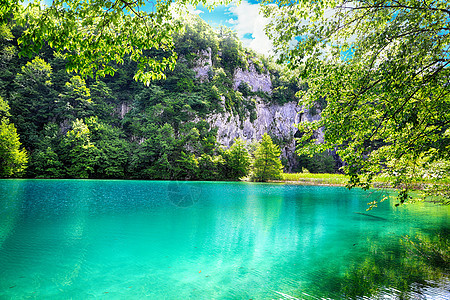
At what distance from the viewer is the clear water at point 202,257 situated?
4.79 m

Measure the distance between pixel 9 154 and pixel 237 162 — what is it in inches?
1236

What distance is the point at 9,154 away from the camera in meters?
28.5

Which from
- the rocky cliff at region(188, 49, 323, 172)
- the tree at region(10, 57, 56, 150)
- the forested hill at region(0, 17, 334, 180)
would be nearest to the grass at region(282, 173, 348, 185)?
the forested hill at region(0, 17, 334, 180)

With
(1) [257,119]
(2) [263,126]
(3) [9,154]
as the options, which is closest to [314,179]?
(1) [257,119]

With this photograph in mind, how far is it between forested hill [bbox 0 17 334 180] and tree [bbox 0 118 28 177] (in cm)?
290

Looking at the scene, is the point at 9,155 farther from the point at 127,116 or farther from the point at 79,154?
the point at 127,116

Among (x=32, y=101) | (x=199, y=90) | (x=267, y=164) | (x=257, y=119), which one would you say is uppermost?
(x=199, y=90)

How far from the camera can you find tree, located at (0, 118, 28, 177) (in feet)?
93.0

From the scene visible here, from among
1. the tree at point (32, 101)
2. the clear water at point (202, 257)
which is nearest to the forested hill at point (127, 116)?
the tree at point (32, 101)

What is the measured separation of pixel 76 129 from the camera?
36.0 m

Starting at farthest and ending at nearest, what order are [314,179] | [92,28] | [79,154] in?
[314,179]
[79,154]
[92,28]

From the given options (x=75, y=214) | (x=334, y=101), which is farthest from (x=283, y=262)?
(x=75, y=214)

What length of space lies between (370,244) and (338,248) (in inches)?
56.5

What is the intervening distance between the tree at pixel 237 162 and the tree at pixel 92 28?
122ft
